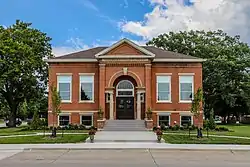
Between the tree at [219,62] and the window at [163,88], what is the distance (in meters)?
15.3

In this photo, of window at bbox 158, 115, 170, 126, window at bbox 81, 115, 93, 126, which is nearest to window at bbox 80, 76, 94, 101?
window at bbox 81, 115, 93, 126

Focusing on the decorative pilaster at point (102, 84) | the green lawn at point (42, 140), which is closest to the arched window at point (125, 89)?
the decorative pilaster at point (102, 84)

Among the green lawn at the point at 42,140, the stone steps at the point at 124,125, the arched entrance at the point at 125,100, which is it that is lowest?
the green lawn at the point at 42,140

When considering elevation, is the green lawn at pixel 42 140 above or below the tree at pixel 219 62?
below

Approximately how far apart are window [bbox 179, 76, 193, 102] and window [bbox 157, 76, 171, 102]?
1205mm

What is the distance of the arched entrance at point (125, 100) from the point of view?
133 feet

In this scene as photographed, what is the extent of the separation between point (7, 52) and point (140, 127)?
68.1 feet

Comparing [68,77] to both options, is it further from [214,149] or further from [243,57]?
[243,57]

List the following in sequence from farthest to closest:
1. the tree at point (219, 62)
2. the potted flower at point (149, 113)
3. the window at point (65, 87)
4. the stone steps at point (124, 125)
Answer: the tree at point (219, 62)
the window at point (65, 87)
the potted flower at point (149, 113)
the stone steps at point (124, 125)

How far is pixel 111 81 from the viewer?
39438 mm

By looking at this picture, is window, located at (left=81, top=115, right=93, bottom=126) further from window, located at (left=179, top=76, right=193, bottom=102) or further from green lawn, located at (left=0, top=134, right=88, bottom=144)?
green lawn, located at (left=0, top=134, right=88, bottom=144)

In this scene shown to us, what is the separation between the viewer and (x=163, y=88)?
4088 centimetres

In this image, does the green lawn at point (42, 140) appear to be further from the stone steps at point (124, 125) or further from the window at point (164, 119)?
the window at point (164, 119)

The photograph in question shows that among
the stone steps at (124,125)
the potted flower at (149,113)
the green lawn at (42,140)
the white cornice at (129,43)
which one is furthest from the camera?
the white cornice at (129,43)
